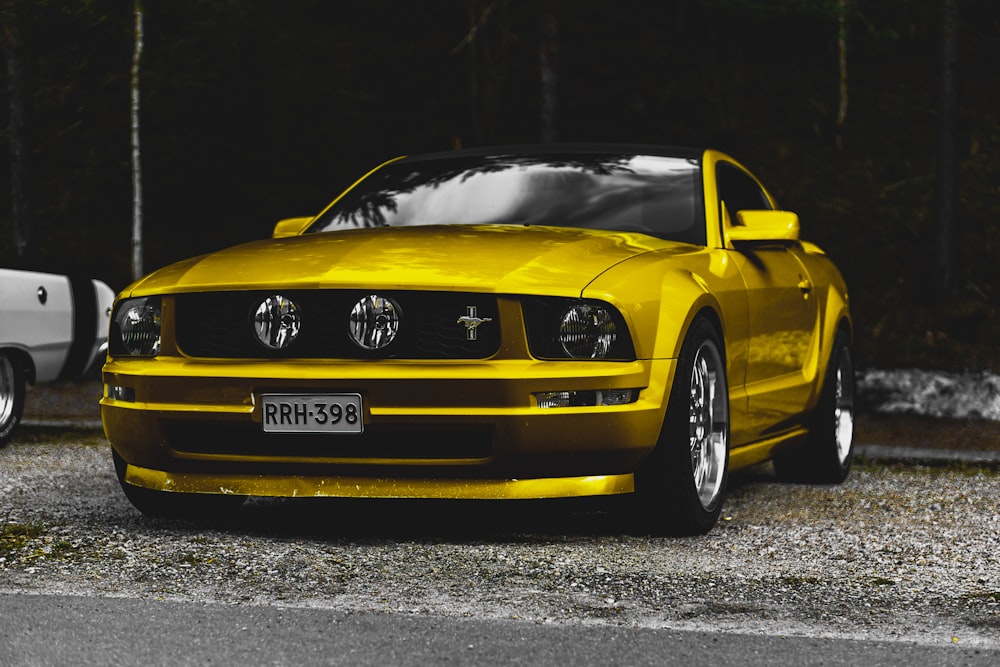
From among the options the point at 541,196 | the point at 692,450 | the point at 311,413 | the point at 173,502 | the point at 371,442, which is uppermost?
the point at 541,196

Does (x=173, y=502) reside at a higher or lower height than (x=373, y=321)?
lower

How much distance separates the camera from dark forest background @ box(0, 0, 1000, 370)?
1850 centimetres

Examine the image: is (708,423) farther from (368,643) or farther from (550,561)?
(368,643)

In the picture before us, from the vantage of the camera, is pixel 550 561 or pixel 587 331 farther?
pixel 587 331

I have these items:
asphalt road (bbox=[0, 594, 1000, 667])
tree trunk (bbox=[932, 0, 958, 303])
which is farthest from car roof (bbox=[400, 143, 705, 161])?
tree trunk (bbox=[932, 0, 958, 303])

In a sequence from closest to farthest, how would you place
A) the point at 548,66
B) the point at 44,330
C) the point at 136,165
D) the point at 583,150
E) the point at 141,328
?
the point at 141,328 < the point at 583,150 < the point at 44,330 < the point at 548,66 < the point at 136,165

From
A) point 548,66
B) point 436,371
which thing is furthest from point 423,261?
point 548,66

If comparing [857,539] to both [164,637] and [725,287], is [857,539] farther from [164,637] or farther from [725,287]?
[164,637]

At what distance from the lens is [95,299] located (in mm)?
8930

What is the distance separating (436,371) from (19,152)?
1559 centimetres

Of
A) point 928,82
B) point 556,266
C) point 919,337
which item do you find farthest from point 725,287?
point 928,82

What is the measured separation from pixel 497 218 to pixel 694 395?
1252 mm

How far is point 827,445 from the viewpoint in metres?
7.35

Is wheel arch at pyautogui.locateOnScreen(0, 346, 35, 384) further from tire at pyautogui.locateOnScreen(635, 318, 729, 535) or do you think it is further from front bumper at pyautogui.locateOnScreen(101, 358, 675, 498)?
tire at pyautogui.locateOnScreen(635, 318, 729, 535)
